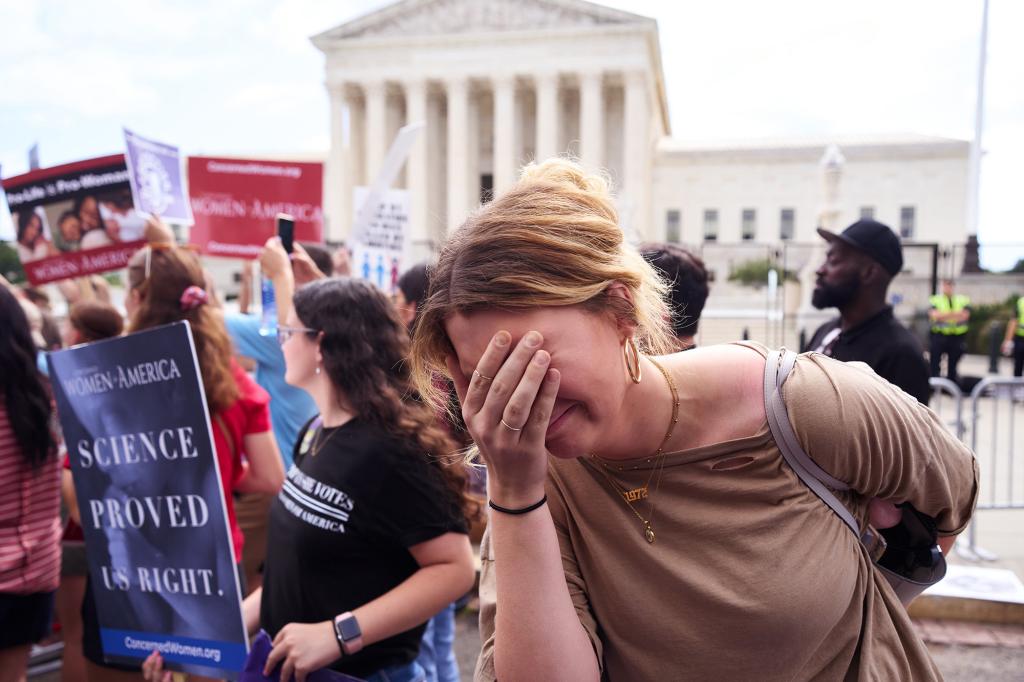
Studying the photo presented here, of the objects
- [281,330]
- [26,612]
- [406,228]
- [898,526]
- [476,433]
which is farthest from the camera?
[406,228]

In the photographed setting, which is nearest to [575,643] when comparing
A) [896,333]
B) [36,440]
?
[36,440]

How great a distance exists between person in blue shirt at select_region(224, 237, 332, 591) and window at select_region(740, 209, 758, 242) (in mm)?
52828

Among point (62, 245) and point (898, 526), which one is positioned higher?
point (62, 245)

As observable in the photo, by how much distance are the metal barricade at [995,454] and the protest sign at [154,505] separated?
2.93 metres

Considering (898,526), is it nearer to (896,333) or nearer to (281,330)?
(281,330)

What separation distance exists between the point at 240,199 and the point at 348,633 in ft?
15.6

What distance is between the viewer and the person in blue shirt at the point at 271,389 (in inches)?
148

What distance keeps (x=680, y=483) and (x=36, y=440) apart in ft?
8.39

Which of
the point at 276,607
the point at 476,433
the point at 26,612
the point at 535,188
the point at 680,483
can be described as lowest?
the point at 26,612

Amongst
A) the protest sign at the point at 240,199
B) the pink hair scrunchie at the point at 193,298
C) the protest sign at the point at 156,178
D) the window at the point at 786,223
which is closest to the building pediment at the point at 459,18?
the window at the point at 786,223

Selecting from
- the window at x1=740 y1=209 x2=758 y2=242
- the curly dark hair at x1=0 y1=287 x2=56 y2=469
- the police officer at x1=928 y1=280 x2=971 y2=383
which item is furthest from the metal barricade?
the window at x1=740 y1=209 x2=758 y2=242

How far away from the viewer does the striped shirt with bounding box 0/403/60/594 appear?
2.68 m

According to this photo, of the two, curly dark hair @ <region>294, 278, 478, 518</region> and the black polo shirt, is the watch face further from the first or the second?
the black polo shirt

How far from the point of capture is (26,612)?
2754 mm
